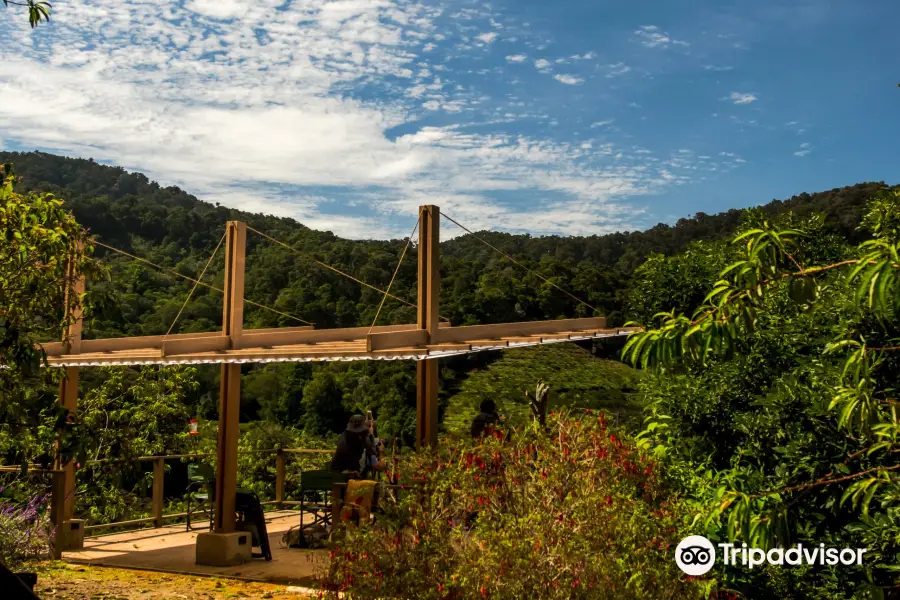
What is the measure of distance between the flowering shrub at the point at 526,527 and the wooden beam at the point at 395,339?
146 centimetres

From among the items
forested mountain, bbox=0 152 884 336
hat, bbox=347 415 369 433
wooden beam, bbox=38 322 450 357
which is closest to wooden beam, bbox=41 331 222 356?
wooden beam, bbox=38 322 450 357

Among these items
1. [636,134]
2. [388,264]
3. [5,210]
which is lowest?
[5,210]

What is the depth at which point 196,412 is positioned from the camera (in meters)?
24.4

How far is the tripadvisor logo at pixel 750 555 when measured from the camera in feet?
12.4

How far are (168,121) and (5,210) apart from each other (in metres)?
13.1

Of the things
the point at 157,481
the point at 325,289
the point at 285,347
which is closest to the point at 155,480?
the point at 157,481

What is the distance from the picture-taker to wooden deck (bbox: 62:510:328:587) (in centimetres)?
729

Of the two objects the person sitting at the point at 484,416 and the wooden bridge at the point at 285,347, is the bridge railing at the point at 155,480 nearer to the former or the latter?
the wooden bridge at the point at 285,347

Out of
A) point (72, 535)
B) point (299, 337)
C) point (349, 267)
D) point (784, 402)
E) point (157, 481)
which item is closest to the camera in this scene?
point (784, 402)

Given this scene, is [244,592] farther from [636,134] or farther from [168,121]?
[636,134]

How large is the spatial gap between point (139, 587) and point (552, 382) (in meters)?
22.4

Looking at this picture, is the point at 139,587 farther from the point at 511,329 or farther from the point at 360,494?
the point at 511,329

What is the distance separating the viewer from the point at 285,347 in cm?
775

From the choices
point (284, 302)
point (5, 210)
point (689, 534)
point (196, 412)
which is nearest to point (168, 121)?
point (284, 302)
